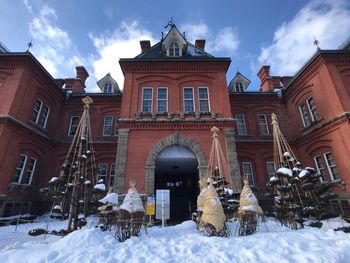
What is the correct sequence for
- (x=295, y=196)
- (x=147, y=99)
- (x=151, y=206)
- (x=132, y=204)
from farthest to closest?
1. (x=147, y=99)
2. (x=151, y=206)
3. (x=295, y=196)
4. (x=132, y=204)

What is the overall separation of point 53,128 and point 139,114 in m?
10.2

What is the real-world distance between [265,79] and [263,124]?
6.58 m

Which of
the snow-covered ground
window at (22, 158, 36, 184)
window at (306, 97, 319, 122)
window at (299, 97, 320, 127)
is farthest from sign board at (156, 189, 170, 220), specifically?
window at (306, 97, 319, 122)

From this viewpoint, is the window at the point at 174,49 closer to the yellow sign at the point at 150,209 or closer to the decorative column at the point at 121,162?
the decorative column at the point at 121,162

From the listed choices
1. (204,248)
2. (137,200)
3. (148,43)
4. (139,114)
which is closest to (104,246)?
(137,200)

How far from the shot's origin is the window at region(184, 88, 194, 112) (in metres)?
15.1

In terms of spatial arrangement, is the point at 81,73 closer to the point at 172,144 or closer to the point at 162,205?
the point at 172,144

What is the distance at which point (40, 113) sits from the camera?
17406mm

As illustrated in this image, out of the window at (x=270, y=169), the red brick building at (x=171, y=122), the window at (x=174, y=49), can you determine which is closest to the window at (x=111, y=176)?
the red brick building at (x=171, y=122)

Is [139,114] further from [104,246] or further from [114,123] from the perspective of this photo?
[104,246]

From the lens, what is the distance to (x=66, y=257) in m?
4.99

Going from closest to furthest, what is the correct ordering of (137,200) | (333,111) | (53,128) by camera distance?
(137,200), (333,111), (53,128)

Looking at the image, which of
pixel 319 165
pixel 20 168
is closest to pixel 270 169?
pixel 319 165

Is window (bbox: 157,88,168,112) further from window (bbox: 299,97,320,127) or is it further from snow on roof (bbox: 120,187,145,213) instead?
window (bbox: 299,97,320,127)
